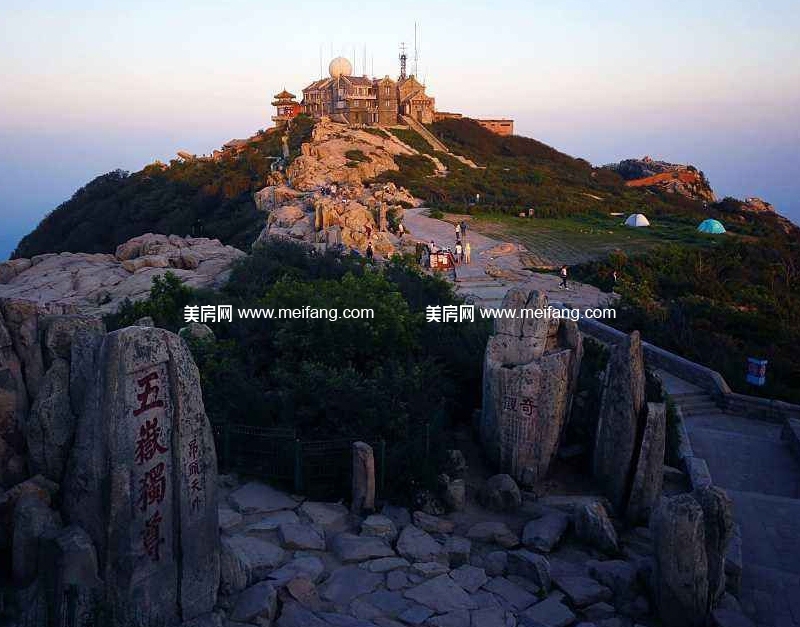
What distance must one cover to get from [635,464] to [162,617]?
18.3ft

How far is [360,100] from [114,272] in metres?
44.9

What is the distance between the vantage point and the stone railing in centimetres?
1302

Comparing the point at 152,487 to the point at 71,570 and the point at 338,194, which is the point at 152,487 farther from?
the point at 338,194

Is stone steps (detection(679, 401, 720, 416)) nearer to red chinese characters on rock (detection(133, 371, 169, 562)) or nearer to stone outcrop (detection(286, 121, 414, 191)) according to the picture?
red chinese characters on rock (detection(133, 371, 169, 562))

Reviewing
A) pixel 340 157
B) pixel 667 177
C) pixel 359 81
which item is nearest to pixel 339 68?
pixel 359 81

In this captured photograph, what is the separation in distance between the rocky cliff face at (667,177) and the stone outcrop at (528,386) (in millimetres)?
56507

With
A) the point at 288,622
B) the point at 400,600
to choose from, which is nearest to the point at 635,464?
the point at 400,600

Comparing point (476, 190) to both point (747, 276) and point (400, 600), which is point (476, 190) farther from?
point (400, 600)

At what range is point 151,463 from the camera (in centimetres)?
507

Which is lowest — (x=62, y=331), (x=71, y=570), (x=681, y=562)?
(x=681, y=562)

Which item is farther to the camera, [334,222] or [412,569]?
[334,222]

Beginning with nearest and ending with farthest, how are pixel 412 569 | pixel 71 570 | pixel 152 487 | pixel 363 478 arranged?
pixel 71 570 → pixel 152 487 → pixel 412 569 → pixel 363 478

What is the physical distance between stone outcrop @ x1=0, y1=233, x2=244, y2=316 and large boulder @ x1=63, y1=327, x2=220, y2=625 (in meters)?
12.8

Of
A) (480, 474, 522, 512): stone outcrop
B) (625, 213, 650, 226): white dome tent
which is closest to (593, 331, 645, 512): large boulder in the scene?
(480, 474, 522, 512): stone outcrop
